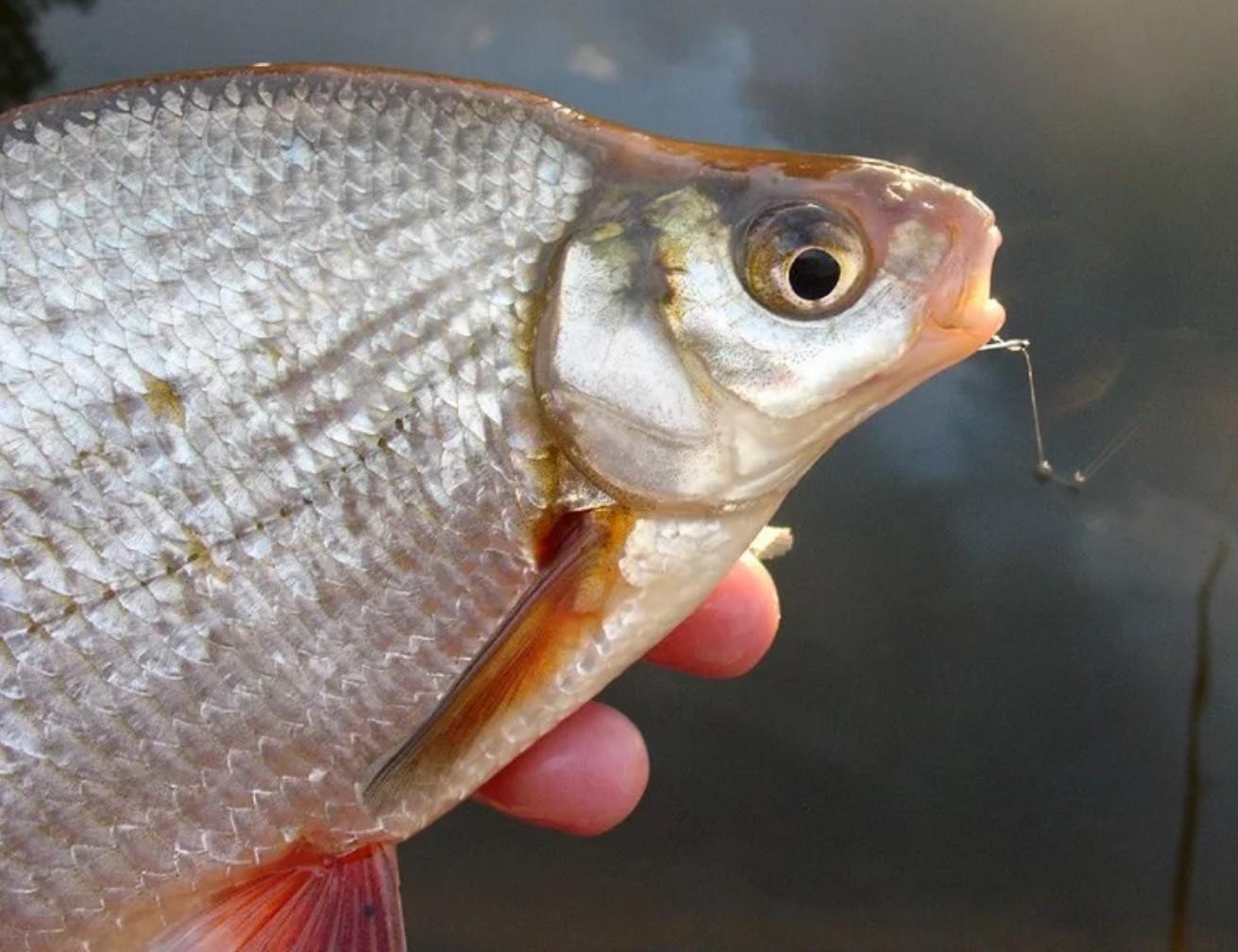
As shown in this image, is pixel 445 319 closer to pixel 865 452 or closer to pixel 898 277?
pixel 898 277

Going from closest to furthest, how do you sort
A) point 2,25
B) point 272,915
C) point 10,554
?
point 10,554, point 272,915, point 2,25

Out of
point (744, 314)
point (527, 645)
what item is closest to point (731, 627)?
point (527, 645)

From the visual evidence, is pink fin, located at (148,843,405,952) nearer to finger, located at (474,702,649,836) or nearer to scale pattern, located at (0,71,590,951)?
scale pattern, located at (0,71,590,951)

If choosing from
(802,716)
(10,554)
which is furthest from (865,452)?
(10,554)

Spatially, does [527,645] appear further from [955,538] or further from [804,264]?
[955,538]

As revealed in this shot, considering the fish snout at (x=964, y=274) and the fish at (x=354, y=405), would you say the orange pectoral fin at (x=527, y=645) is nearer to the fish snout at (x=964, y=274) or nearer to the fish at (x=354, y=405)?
the fish at (x=354, y=405)

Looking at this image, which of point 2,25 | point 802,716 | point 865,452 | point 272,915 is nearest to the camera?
point 272,915
